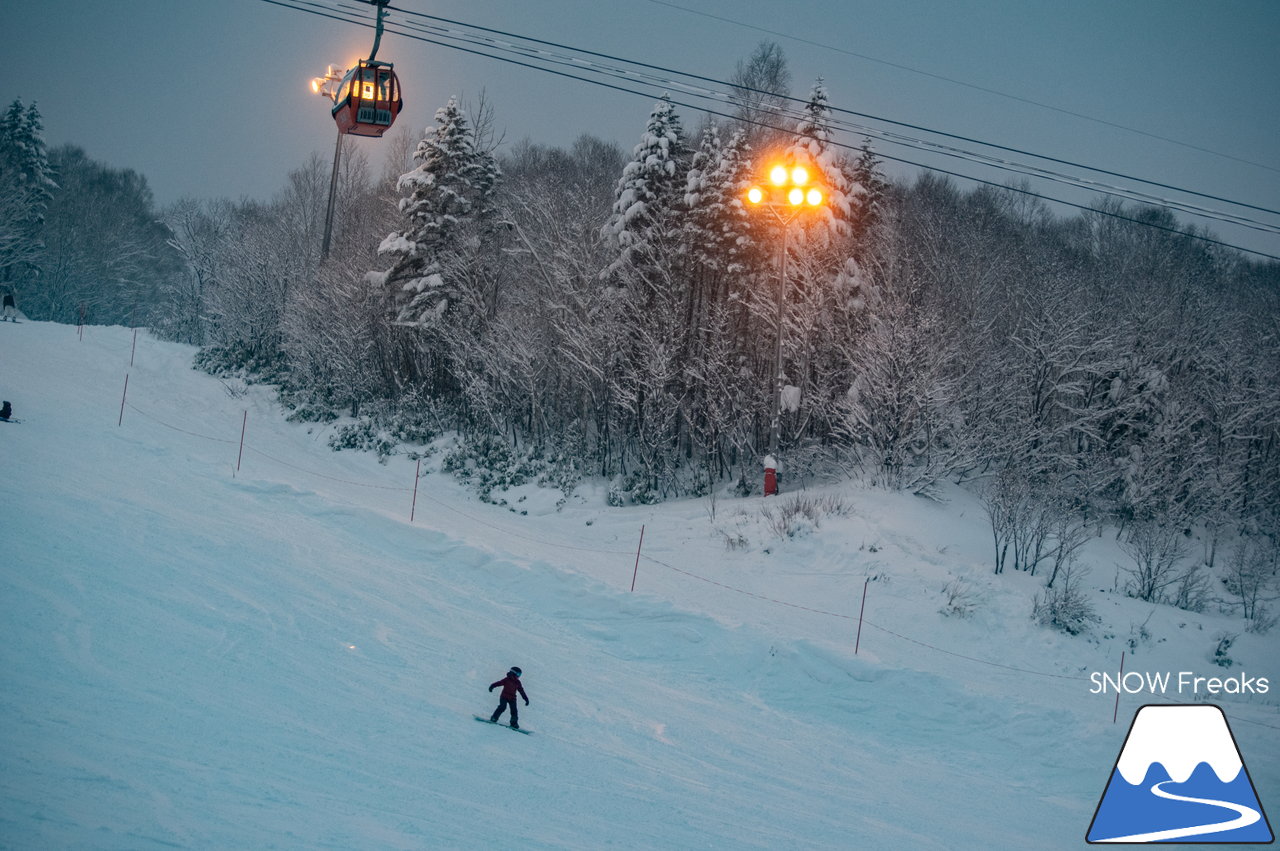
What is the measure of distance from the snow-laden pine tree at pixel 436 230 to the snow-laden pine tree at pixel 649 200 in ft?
20.9

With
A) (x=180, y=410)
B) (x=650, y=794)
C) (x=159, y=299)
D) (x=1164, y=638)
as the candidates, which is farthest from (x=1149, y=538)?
(x=159, y=299)

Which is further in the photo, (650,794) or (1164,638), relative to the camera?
(1164,638)

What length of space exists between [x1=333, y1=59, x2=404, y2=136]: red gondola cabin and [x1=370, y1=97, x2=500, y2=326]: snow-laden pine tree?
13.0 meters

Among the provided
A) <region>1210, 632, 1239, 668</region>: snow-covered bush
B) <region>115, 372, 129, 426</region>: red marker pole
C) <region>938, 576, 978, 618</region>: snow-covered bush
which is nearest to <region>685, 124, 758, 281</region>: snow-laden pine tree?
<region>938, 576, 978, 618</region>: snow-covered bush

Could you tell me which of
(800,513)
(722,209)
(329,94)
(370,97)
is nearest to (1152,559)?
(800,513)

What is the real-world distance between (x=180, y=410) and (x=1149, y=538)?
3020 cm

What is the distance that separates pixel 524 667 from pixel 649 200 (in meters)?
20.7

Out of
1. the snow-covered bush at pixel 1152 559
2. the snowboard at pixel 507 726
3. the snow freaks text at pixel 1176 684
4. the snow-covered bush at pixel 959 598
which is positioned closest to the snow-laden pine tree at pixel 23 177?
the snowboard at pixel 507 726

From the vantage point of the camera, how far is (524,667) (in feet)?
38.5

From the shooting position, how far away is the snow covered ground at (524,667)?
7.23m

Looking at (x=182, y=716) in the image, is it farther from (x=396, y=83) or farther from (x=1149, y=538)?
(x=1149, y=538)

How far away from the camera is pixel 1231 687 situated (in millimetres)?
13516

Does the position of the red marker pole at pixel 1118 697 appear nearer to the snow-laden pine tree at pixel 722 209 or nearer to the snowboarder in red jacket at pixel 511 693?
the snowboarder in red jacket at pixel 511 693

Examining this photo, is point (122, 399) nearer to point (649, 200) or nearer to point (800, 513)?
point (649, 200)
